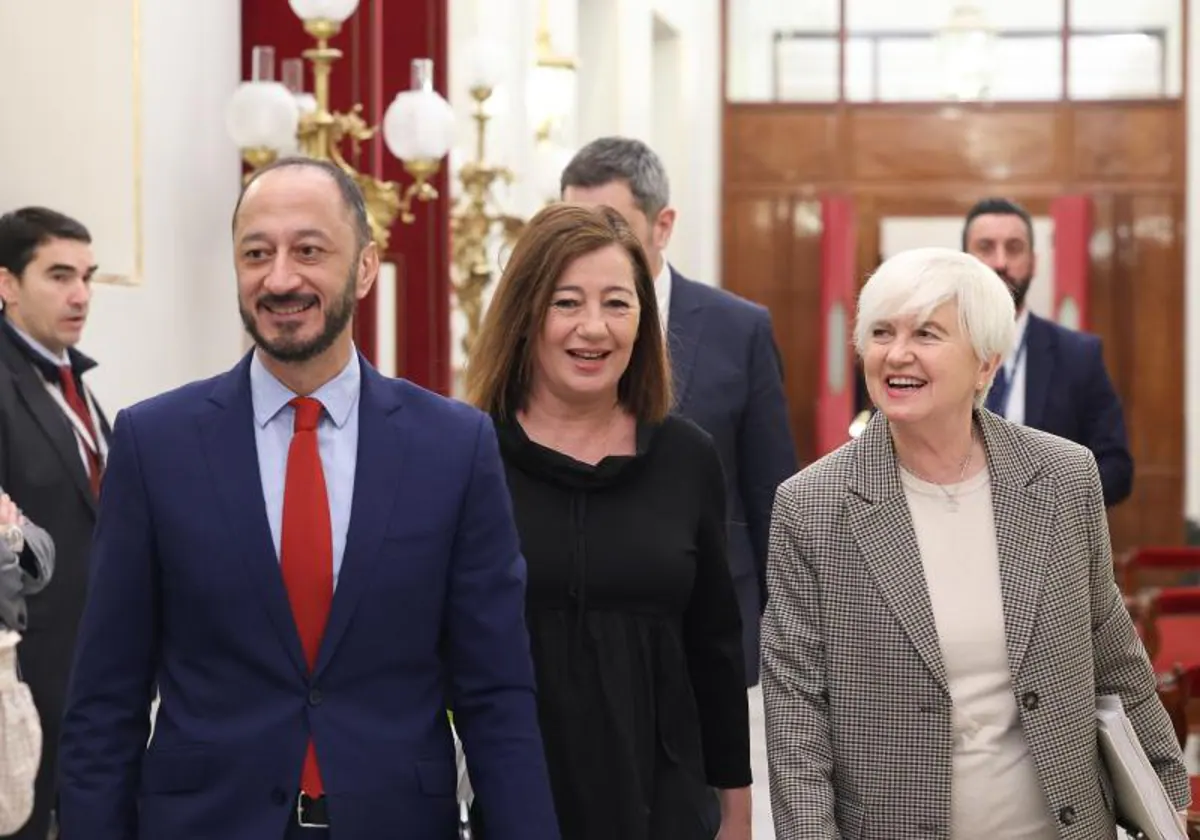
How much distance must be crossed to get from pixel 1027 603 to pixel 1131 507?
14321mm

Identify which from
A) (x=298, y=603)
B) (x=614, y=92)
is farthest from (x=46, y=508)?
(x=614, y=92)

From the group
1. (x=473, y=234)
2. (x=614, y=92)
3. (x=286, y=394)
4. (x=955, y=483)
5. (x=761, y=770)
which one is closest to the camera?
(x=286, y=394)

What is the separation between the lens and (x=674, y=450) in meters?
3.61

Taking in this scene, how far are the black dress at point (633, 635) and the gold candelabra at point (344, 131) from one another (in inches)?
144

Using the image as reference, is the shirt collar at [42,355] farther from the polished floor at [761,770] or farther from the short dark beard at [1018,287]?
the short dark beard at [1018,287]

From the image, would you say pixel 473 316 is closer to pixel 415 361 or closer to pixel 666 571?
pixel 415 361

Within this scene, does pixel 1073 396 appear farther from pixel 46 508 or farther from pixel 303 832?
pixel 303 832

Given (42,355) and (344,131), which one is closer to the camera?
(42,355)

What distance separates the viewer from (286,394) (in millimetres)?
3027

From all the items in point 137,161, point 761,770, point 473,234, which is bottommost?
point 761,770

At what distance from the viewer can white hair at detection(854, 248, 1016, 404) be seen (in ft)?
11.3

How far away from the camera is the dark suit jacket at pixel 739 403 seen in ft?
15.6

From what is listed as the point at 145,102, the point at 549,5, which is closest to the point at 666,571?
the point at 145,102

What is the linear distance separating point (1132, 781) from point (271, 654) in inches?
55.2
